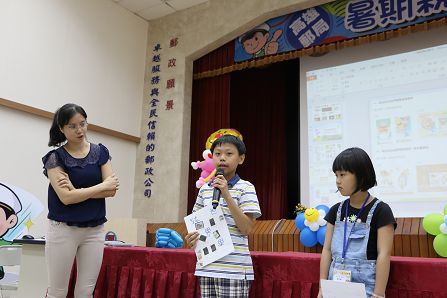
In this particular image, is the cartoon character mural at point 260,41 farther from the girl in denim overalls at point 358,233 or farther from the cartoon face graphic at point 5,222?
the girl in denim overalls at point 358,233

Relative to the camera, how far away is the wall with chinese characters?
16.2 feet

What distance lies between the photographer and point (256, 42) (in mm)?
4859

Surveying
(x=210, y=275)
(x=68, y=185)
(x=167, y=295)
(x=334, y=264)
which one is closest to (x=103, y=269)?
(x=167, y=295)

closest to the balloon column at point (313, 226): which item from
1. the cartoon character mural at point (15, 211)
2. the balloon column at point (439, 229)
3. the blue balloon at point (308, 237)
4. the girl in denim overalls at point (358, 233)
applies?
the blue balloon at point (308, 237)

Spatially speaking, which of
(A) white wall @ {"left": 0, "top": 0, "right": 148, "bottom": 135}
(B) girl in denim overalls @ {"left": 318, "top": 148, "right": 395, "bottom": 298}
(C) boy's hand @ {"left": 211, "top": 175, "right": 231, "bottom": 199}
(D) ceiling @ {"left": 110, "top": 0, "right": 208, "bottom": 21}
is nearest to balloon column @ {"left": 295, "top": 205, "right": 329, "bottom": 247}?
(B) girl in denim overalls @ {"left": 318, "top": 148, "right": 395, "bottom": 298}

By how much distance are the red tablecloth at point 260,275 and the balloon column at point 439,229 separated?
3.89 feet

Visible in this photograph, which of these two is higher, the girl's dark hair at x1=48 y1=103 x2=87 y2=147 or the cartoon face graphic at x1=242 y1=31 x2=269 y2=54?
the cartoon face graphic at x1=242 y1=31 x2=269 y2=54

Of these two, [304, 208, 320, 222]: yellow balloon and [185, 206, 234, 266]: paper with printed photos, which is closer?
[185, 206, 234, 266]: paper with printed photos

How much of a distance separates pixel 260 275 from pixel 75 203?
2.70 feet

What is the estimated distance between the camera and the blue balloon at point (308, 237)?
130 inches

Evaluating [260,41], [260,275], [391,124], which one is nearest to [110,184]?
[260,275]

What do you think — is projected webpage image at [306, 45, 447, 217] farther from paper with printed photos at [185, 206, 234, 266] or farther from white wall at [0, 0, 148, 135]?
paper with printed photos at [185, 206, 234, 266]

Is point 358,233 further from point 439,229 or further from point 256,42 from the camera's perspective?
point 256,42

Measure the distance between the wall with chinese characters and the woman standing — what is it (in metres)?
3.09
